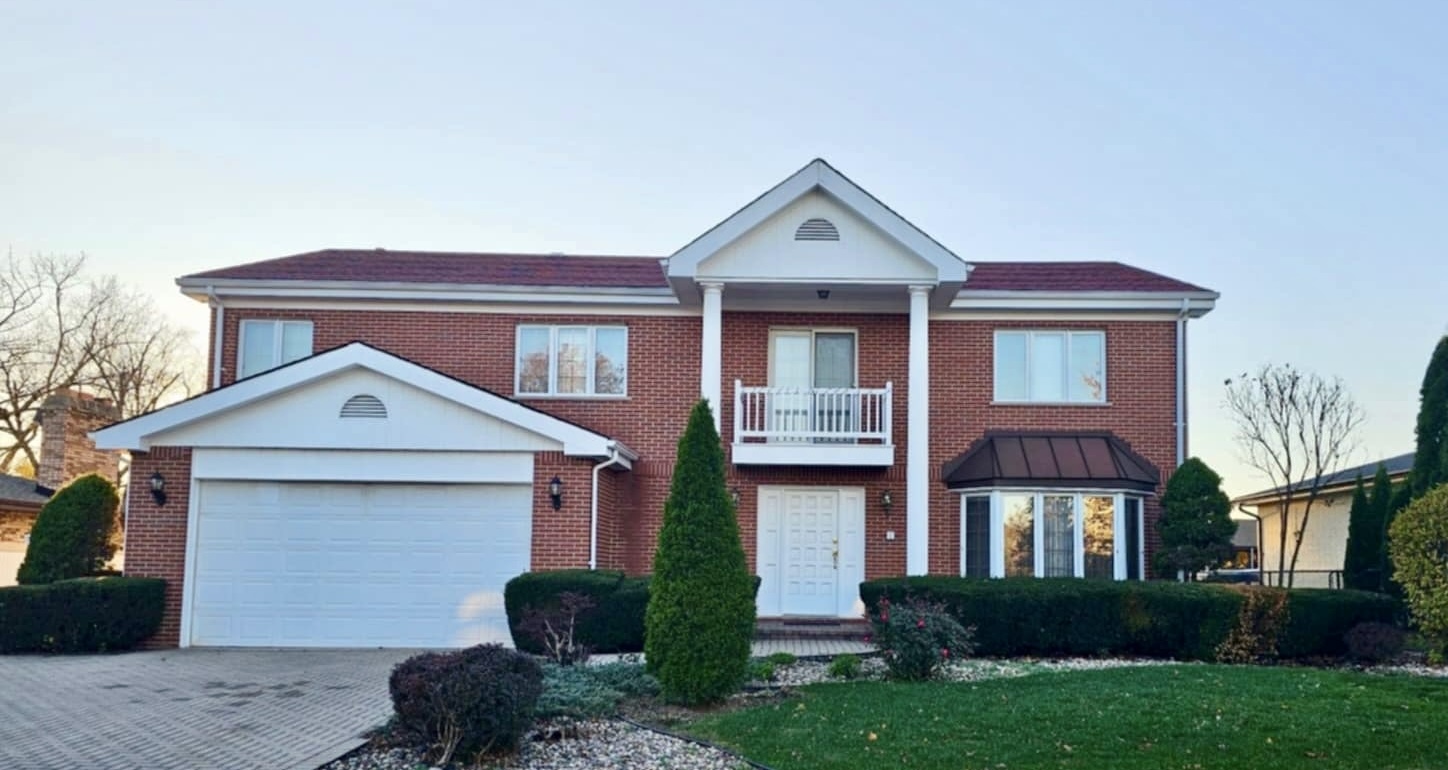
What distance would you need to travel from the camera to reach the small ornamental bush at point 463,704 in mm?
8805

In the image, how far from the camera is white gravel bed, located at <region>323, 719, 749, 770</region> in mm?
8844

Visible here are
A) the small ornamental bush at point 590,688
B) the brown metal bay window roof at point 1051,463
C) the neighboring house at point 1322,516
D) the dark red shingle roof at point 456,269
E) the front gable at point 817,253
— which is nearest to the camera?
the small ornamental bush at point 590,688

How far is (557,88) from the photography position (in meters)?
17.2

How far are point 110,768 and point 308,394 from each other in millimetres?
8443

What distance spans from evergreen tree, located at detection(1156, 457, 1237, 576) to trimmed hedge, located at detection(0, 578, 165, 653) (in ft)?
49.1

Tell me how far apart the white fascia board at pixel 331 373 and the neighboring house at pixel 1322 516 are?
16.7m

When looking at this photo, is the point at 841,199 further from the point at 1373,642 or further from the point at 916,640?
the point at 1373,642

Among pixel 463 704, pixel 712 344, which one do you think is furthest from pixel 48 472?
pixel 463 704

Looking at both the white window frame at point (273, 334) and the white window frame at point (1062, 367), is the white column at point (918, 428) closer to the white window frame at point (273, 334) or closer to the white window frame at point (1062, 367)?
the white window frame at point (1062, 367)

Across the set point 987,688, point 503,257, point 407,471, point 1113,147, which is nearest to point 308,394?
point 407,471

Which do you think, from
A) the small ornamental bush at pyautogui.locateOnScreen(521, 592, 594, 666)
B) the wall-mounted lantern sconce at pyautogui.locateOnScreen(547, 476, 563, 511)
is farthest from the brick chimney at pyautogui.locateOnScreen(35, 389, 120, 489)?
the small ornamental bush at pyautogui.locateOnScreen(521, 592, 594, 666)

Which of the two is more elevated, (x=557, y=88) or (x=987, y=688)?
(x=557, y=88)

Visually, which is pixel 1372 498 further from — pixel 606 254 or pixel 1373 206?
pixel 606 254

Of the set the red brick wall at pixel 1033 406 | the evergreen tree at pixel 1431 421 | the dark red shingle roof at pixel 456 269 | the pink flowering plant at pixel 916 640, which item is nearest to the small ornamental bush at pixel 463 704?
the pink flowering plant at pixel 916 640
